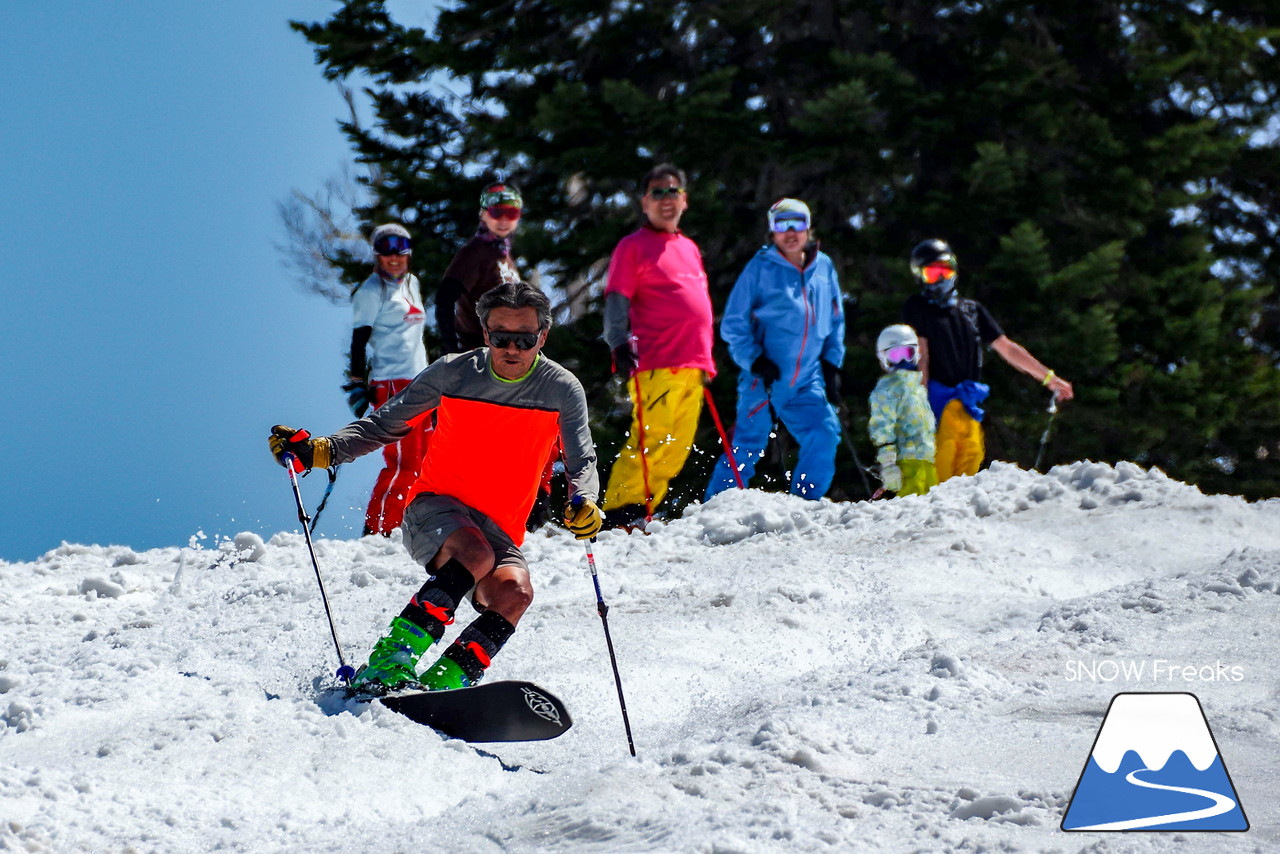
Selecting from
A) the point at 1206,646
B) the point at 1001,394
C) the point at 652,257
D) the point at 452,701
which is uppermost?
the point at 652,257

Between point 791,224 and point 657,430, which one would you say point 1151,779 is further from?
point 791,224

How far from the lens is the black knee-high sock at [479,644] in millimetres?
4105

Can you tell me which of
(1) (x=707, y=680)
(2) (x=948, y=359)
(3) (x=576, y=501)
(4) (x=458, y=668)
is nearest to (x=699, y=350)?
(2) (x=948, y=359)

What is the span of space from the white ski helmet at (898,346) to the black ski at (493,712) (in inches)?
183

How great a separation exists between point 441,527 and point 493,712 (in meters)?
0.70

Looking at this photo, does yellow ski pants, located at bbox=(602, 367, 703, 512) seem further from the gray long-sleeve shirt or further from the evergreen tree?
the evergreen tree

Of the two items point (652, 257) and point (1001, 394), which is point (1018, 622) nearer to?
point (652, 257)

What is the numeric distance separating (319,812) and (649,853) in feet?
4.12

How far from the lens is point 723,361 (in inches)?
450

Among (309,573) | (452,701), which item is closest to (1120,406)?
(309,573)

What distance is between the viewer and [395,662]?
410 cm

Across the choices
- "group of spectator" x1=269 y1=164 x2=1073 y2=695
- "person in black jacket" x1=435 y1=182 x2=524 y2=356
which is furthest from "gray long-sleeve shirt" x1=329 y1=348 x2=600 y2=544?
"person in black jacket" x1=435 y1=182 x2=524 y2=356

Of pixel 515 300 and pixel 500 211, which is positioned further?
pixel 500 211

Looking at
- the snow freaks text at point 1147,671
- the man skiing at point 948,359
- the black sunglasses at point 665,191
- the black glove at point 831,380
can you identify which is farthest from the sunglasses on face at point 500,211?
the snow freaks text at point 1147,671
